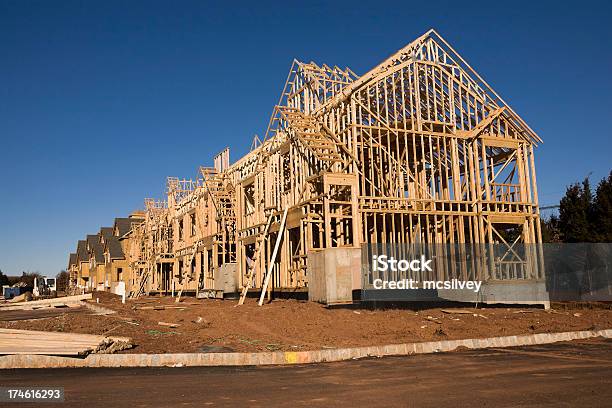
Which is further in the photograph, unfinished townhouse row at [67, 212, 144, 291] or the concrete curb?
unfinished townhouse row at [67, 212, 144, 291]

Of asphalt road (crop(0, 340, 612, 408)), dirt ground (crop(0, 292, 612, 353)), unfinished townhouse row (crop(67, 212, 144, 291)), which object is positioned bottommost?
asphalt road (crop(0, 340, 612, 408))

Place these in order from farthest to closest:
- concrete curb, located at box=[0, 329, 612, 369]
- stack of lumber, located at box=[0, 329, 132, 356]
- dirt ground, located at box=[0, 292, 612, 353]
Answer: dirt ground, located at box=[0, 292, 612, 353]
stack of lumber, located at box=[0, 329, 132, 356]
concrete curb, located at box=[0, 329, 612, 369]

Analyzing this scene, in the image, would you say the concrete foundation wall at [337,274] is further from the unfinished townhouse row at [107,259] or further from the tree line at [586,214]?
the unfinished townhouse row at [107,259]

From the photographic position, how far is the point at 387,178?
27312 millimetres

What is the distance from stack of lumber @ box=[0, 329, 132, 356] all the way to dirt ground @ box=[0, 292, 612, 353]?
67 cm

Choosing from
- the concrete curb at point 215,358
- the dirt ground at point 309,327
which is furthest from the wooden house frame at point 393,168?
the concrete curb at point 215,358

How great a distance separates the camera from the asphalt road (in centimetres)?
807

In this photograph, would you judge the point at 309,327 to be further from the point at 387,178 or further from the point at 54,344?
the point at 387,178

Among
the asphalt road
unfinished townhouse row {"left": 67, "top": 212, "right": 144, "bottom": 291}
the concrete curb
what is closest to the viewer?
the asphalt road

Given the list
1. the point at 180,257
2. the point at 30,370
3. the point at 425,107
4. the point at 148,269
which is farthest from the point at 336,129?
the point at 148,269

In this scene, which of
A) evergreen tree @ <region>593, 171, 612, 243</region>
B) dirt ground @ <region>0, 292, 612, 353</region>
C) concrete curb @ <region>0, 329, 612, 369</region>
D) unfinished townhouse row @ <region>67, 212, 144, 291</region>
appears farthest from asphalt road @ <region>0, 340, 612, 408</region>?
unfinished townhouse row @ <region>67, 212, 144, 291</region>

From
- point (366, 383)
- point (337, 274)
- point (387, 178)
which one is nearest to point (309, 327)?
point (337, 274)

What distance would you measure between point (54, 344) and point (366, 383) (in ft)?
22.0

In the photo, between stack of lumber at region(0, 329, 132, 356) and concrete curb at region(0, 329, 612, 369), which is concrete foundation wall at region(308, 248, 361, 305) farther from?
stack of lumber at region(0, 329, 132, 356)
